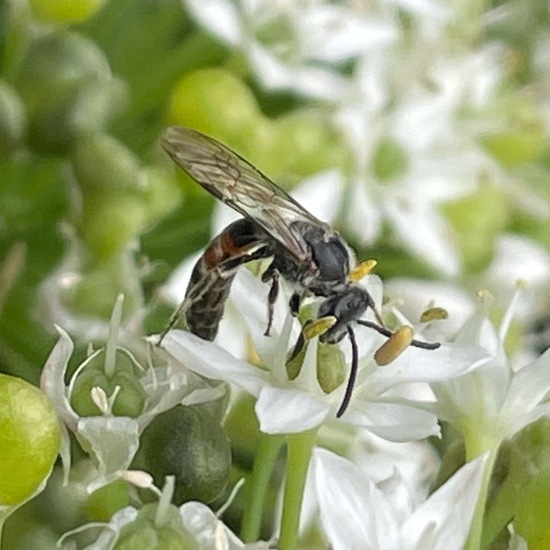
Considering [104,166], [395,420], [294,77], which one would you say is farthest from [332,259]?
[294,77]

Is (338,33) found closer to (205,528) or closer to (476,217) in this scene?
(476,217)

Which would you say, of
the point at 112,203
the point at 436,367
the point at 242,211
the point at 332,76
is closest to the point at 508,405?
the point at 436,367

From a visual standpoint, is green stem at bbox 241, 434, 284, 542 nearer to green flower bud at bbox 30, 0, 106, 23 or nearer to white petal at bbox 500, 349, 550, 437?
white petal at bbox 500, 349, 550, 437

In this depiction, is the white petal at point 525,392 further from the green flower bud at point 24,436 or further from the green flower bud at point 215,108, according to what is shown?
the green flower bud at point 215,108

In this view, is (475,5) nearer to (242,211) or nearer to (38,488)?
(242,211)

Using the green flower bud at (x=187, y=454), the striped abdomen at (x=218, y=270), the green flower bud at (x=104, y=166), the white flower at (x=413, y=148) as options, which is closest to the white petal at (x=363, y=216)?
the white flower at (x=413, y=148)

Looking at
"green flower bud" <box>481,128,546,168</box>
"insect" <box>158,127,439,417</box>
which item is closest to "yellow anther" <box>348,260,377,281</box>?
"insect" <box>158,127,439,417</box>
